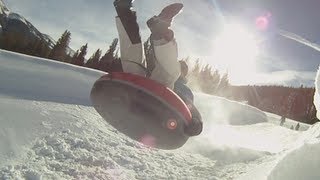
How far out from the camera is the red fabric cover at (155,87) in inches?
193

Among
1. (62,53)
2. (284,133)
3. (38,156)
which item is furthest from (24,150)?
(62,53)

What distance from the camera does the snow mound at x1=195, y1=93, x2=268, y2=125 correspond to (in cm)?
2067

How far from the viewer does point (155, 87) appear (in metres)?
4.94

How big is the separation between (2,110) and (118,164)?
244cm

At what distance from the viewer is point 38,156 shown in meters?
6.73

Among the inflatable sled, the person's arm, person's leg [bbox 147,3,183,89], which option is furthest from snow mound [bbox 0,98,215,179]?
person's leg [bbox 147,3,183,89]

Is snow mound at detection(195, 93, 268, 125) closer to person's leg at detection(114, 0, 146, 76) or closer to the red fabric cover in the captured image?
person's leg at detection(114, 0, 146, 76)

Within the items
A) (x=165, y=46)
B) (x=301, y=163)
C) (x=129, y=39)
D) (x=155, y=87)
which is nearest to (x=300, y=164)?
(x=301, y=163)

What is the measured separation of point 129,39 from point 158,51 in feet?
1.40

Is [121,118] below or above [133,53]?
below

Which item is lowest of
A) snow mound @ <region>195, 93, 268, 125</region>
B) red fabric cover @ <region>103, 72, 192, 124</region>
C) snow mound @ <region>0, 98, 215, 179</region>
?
snow mound @ <region>0, 98, 215, 179</region>

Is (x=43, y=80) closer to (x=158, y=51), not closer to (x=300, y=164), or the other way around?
(x=158, y=51)

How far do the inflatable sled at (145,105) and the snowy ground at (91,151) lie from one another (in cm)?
138

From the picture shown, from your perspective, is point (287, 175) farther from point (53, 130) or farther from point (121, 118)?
point (53, 130)
